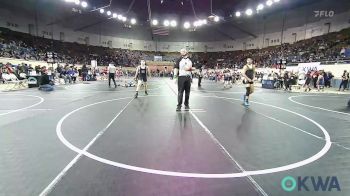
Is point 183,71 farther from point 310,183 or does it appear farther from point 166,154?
point 310,183

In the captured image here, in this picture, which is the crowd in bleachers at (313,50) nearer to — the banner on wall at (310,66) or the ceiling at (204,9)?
the banner on wall at (310,66)

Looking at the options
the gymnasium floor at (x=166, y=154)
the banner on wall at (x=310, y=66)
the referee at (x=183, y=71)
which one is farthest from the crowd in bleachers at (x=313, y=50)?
the gymnasium floor at (x=166, y=154)

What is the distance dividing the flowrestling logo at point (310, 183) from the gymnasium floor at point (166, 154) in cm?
5

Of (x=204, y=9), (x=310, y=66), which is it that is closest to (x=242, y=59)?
(x=204, y=9)

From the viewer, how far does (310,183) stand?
309 centimetres

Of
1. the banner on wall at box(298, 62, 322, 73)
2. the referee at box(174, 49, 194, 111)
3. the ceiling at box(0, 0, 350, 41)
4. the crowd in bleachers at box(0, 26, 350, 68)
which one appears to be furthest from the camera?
the ceiling at box(0, 0, 350, 41)

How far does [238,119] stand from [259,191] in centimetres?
435

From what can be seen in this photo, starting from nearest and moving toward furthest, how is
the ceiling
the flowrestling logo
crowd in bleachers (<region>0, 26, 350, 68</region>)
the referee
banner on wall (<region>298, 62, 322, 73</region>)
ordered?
the flowrestling logo, the referee, banner on wall (<region>298, 62, 322, 73</region>), crowd in bleachers (<region>0, 26, 350, 68</region>), the ceiling

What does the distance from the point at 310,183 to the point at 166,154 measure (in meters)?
2.06

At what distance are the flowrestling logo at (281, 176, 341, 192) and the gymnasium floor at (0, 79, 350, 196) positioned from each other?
0.18ft

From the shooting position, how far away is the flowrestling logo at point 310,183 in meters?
2.96

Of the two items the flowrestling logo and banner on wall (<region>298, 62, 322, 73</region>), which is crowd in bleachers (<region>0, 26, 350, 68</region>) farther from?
the flowrestling logo

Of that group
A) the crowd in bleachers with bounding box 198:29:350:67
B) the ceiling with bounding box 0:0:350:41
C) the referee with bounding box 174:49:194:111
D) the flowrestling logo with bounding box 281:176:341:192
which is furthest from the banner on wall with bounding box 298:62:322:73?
the flowrestling logo with bounding box 281:176:341:192

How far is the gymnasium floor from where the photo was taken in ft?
9.74
